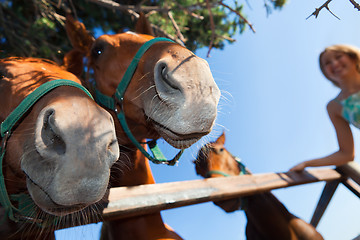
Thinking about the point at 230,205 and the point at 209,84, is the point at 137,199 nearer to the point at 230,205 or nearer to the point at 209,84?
the point at 209,84

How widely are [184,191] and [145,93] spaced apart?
64 centimetres

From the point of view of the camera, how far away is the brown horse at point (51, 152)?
65 centimetres

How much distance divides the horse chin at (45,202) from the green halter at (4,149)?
7.4 inches

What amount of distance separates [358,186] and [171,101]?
2.18 meters

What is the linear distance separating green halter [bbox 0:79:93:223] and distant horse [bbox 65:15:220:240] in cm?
34

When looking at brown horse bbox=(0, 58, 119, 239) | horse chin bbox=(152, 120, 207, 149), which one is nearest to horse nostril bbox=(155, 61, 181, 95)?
horse chin bbox=(152, 120, 207, 149)

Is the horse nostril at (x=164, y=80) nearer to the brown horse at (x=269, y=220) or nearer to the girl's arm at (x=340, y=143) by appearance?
the brown horse at (x=269, y=220)

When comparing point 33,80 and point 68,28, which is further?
point 68,28

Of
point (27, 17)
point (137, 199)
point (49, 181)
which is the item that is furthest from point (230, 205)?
point (27, 17)

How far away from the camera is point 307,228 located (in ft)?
6.16

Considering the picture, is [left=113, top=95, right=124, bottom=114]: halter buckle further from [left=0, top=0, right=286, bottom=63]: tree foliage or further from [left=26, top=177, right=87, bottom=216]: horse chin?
[left=0, top=0, right=286, bottom=63]: tree foliage

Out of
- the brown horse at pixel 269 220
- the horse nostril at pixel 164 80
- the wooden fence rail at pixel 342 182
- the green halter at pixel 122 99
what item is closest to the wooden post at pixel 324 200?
the wooden fence rail at pixel 342 182

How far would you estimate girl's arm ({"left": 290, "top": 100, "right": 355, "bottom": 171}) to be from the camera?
A: 2.04 meters

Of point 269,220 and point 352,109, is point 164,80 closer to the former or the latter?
point 269,220
